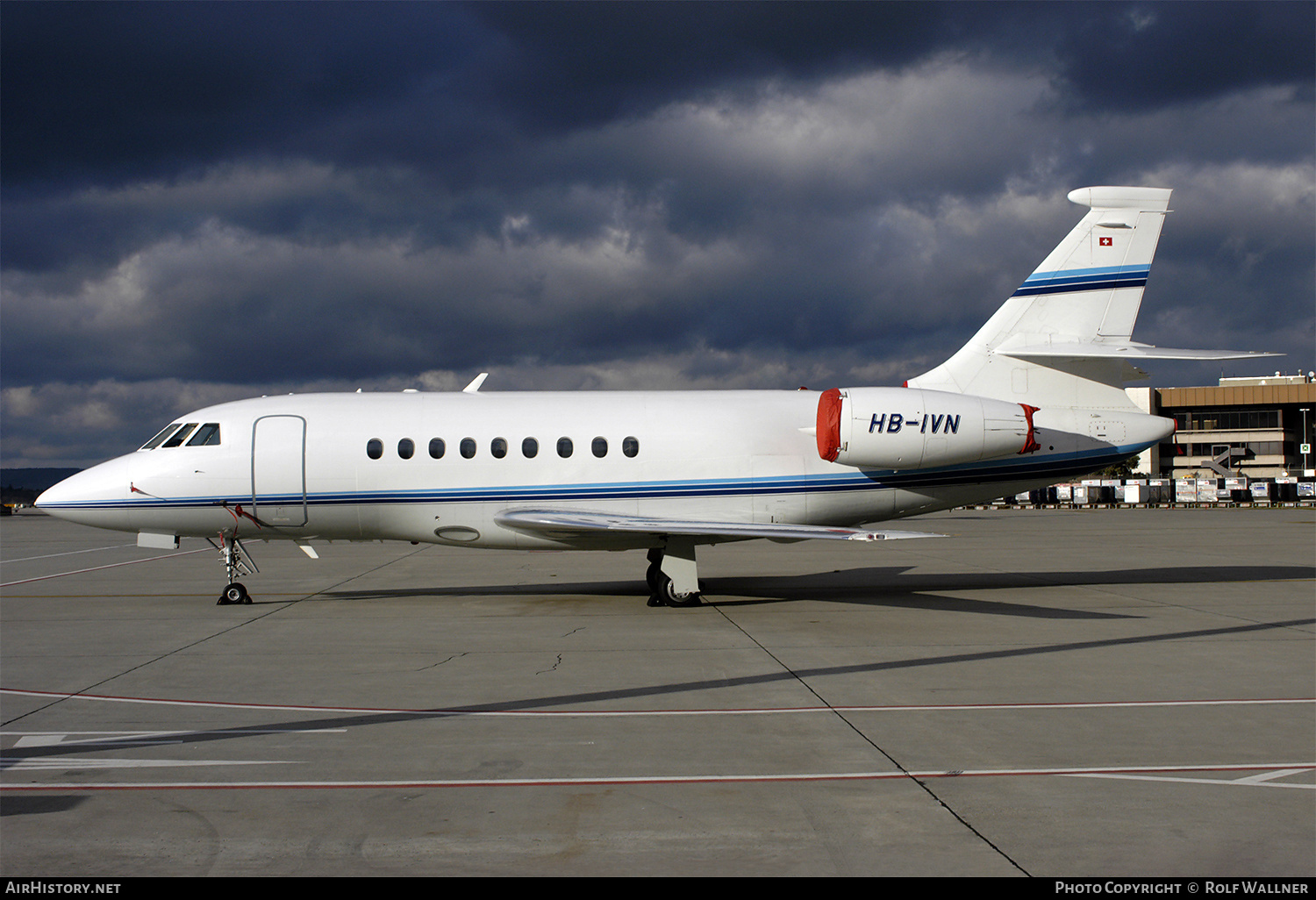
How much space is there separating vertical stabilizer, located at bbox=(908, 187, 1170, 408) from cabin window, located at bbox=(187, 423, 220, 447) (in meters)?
13.4

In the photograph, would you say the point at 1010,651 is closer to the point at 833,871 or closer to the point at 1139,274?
the point at 833,871

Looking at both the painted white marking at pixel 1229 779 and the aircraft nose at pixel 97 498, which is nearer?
the painted white marking at pixel 1229 779

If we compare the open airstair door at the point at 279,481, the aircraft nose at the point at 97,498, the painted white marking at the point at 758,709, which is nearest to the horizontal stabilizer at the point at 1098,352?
the painted white marking at the point at 758,709

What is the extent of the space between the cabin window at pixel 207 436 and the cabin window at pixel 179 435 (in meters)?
0.16

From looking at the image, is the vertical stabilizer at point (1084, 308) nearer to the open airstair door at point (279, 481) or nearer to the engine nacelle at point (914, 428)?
the engine nacelle at point (914, 428)

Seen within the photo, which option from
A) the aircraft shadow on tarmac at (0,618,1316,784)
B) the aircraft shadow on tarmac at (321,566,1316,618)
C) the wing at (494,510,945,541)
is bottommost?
the aircraft shadow on tarmac at (321,566,1316,618)

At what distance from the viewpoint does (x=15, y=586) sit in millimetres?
20328

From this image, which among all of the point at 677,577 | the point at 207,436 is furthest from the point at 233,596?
the point at 677,577

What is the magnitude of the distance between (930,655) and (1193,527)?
35594 millimetres

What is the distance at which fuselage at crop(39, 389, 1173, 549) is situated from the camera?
53.0 ft

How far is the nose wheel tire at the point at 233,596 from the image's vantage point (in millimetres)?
16719

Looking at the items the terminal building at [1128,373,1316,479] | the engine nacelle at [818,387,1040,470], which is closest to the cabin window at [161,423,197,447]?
the engine nacelle at [818,387,1040,470]

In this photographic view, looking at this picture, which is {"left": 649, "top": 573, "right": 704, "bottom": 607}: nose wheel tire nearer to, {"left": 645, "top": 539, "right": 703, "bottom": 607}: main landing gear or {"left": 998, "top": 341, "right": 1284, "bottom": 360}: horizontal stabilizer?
{"left": 645, "top": 539, "right": 703, "bottom": 607}: main landing gear

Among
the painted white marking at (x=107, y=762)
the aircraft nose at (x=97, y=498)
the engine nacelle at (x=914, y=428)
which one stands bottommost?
the painted white marking at (x=107, y=762)
